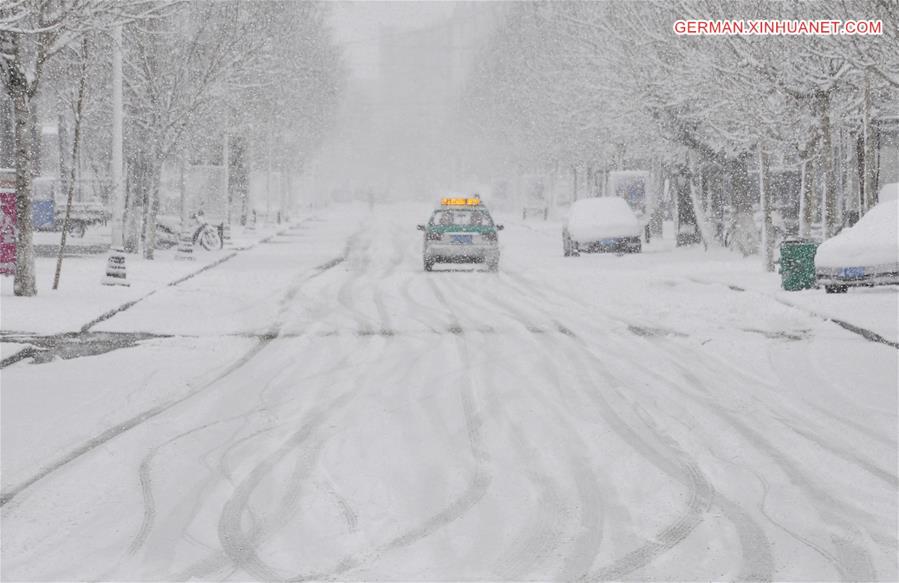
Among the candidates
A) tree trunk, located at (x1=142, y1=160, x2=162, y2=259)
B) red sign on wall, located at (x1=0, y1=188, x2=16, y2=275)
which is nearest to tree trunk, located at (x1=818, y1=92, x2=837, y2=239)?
tree trunk, located at (x1=142, y1=160, x2=162, y2=259)

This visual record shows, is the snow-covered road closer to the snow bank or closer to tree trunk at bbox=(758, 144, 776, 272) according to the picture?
the snow bank

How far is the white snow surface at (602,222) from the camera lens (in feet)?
109

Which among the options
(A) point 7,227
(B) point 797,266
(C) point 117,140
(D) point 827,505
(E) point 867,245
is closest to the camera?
(D) point 827,505

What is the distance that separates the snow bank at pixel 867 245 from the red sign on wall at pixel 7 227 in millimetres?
14277

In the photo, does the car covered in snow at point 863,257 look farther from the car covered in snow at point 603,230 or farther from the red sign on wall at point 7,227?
the red sign on wall at point 7,227

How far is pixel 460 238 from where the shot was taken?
27.4 meters

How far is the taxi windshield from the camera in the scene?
91.1 ft

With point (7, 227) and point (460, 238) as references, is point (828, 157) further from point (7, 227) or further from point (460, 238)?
point (7, 227)

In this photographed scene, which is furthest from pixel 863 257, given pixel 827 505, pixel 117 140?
pixel 117 140

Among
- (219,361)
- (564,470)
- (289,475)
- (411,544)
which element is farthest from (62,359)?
(411,544)

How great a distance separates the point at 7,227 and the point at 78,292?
2654 millimetres

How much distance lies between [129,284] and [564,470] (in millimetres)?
15529

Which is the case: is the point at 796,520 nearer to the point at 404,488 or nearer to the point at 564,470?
the point at 564,470

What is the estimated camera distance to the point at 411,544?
254 inches
